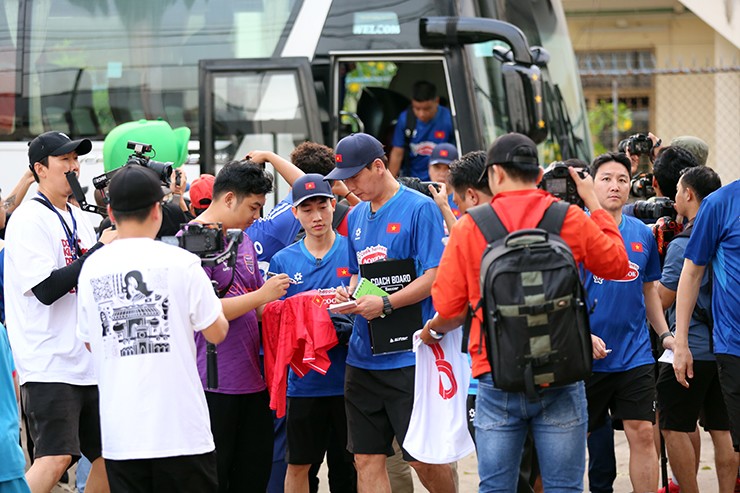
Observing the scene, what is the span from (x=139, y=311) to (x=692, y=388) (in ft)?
11.9

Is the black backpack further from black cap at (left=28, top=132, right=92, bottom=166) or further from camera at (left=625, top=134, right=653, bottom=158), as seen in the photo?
camera at (left=625, top=134, right=653, bottom=158)

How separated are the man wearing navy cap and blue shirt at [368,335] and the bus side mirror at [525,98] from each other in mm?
3999

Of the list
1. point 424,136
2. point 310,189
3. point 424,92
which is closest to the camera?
point 310,189

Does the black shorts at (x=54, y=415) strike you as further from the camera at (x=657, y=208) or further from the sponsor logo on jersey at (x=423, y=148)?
the sponsor logo on jersey at (x=423, y=148)

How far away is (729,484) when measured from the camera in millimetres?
6887

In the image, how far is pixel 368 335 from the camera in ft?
20.1

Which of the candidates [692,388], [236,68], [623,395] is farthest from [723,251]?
[236,68]

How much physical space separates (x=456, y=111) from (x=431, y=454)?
202 inches

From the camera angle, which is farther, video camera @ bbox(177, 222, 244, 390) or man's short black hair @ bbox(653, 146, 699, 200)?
man's short black hair @ bbox(653, 146, 699, 200)

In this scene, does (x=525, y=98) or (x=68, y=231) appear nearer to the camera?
(x=68, y=231)

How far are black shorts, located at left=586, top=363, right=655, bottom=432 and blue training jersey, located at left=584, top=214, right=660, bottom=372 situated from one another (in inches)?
→ 1.8

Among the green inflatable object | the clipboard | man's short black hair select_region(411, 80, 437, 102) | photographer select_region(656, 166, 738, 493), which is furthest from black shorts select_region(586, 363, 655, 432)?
man's short black hair select_region(411, 80, 437, 102)

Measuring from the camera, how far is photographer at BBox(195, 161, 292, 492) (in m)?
5.79

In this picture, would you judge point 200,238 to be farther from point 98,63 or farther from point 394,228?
point 98,63
